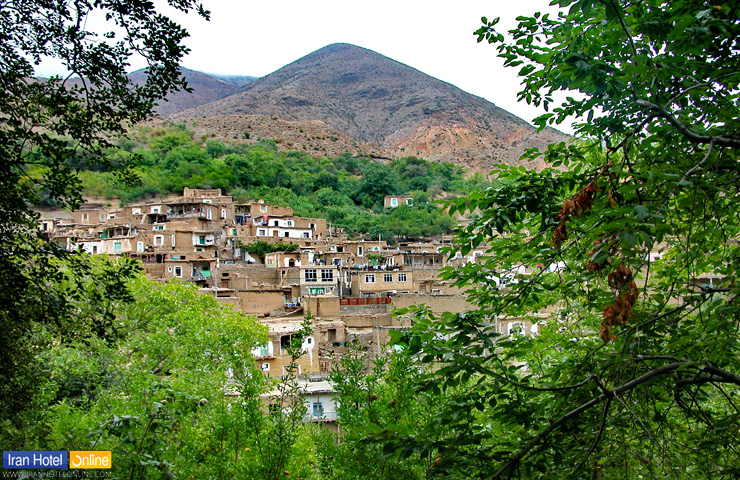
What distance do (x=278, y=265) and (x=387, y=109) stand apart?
128m

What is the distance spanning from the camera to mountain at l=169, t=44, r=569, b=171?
12512 cm

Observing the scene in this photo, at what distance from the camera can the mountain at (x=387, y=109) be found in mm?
125125

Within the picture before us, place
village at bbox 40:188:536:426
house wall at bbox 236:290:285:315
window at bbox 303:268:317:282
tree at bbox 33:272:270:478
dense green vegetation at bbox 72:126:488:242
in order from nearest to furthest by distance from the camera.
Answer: tree at bbox 33:272:270:478 < village at bbox 40:188:536:426 < house wall at bbox 236:290:285:315 < window at bbox 303:268:317:282 < dense green vegetation at bbox 72:126:488:242

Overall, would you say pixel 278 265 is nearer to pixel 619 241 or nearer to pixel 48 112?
pixel 48 112

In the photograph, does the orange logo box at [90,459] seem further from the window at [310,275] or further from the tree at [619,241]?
the window at [310,275]

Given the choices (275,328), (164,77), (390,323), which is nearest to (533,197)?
(164,77)

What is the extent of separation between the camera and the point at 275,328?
22.2 meters

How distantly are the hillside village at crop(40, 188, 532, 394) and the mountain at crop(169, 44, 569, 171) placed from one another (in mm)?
70920

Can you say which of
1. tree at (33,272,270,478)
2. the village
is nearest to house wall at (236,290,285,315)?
the village

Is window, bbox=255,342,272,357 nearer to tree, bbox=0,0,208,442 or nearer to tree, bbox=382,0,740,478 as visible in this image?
tree, bbox=0,0,208,442

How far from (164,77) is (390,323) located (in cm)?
2159

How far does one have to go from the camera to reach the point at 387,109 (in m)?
158

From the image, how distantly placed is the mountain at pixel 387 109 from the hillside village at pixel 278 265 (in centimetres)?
7092

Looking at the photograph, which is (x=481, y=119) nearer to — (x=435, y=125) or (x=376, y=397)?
(x=435, y=125)
